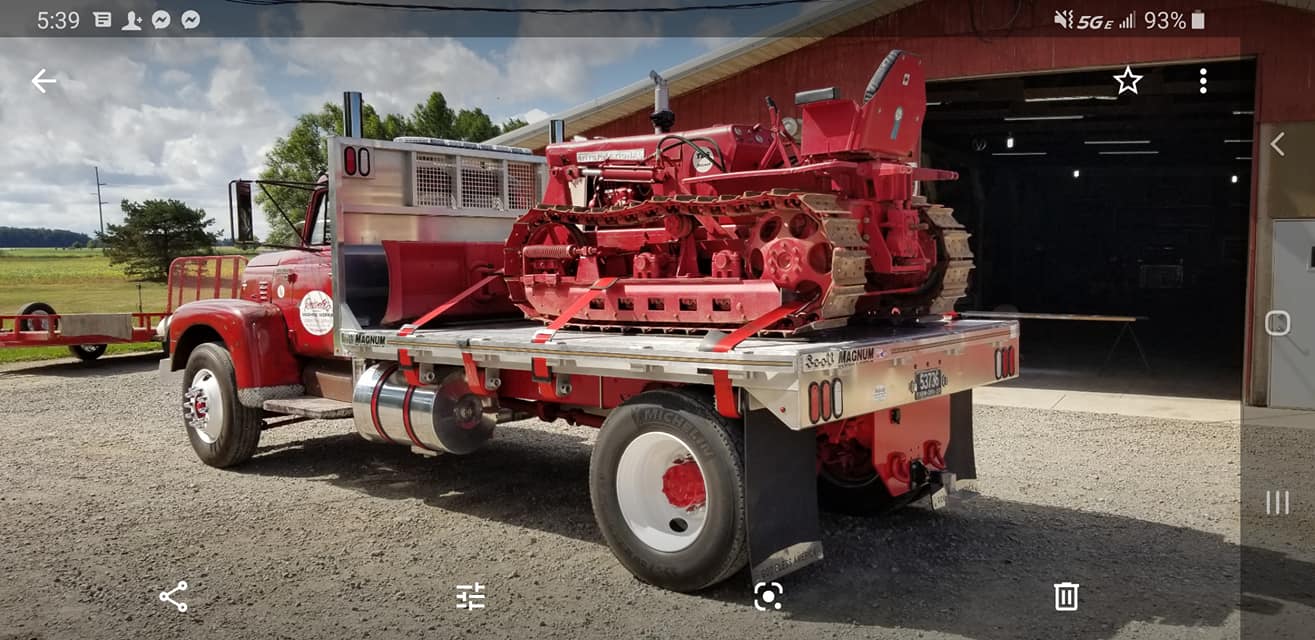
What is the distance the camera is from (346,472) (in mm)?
7922

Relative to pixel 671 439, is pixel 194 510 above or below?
below

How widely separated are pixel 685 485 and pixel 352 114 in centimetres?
386

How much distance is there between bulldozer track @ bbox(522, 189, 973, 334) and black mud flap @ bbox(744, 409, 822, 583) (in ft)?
2.27

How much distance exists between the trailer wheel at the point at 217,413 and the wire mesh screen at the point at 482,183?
7.48 feet

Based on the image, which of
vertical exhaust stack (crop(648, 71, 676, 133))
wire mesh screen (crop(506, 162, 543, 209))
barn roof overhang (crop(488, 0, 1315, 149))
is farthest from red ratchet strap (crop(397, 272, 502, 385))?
barn roof overhang (crop(488, 0, 1315, 149))

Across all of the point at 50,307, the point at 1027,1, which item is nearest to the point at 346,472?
the point at 1027,1

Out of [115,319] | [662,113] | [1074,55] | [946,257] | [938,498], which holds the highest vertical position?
[1074,55]

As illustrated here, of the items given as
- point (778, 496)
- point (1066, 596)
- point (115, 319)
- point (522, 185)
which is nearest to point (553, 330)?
point (778, 496)

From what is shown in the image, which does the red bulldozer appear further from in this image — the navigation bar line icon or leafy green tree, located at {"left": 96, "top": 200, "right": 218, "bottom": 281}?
leafy green tree, located at {"left": 96, "top": 200, "right": 218, "bottom": 281}

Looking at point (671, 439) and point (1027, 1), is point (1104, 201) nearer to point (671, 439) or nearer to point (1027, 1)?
point (1027, 1)

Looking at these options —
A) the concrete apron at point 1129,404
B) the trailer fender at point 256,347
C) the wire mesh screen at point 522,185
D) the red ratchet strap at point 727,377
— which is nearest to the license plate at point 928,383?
the red ratchet strap at point 727,377

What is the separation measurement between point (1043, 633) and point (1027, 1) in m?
8.17

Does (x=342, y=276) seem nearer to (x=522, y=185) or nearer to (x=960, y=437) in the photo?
(x=522, y=185)

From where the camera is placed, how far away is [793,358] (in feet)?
14.1
